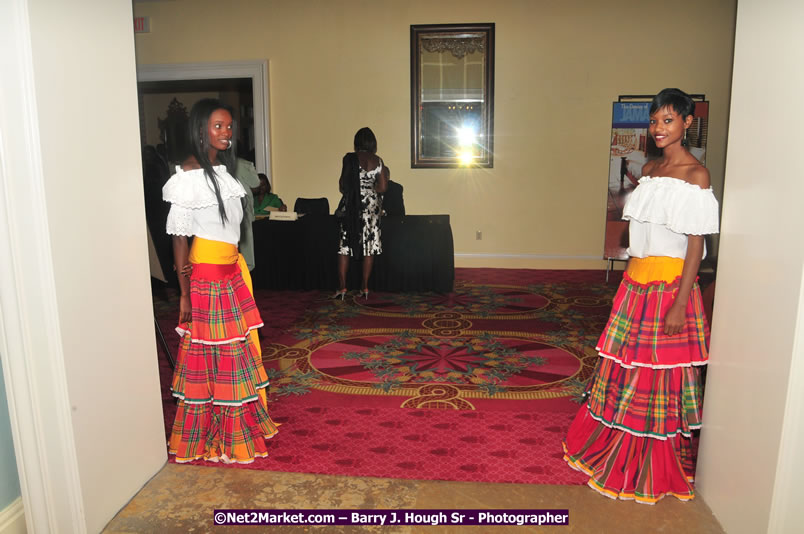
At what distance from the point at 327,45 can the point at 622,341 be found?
6171 millimetres

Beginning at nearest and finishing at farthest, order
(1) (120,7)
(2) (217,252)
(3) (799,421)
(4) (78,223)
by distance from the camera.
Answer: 1. (3) (799,421)
2. (4) (78,223)
3. (1) (120,7)
4. (2) (217,252)

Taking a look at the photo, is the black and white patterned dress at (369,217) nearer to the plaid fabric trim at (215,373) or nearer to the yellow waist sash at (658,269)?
the plaid fabric trim at (215,373)

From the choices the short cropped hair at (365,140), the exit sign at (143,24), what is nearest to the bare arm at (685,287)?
the short cropped hair at (365,140)

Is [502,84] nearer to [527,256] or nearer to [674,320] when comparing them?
[527,256]

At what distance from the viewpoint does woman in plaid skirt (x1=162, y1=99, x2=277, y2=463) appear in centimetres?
258

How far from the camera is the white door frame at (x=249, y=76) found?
7.73 metres

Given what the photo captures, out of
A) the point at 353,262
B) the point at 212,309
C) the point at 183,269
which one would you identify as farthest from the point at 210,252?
the point at 353,262

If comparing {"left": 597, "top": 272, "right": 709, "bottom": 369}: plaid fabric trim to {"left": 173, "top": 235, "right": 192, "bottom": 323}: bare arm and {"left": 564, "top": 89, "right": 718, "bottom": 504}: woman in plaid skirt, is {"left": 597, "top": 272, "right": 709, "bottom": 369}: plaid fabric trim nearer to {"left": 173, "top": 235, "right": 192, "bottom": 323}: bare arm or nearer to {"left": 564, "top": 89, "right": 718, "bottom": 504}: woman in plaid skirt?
{"left": 564, "top": 89, "right": 718, "bottom": 504}: woman in plaid skirt

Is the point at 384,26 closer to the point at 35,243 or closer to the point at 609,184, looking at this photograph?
the point at 609,184

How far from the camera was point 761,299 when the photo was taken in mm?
2084

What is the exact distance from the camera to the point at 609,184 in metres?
7.39

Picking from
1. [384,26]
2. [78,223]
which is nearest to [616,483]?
[78,223]

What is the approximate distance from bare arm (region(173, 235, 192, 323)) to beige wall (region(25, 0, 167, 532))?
0.43ft

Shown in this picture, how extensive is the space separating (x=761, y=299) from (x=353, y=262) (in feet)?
14.2
